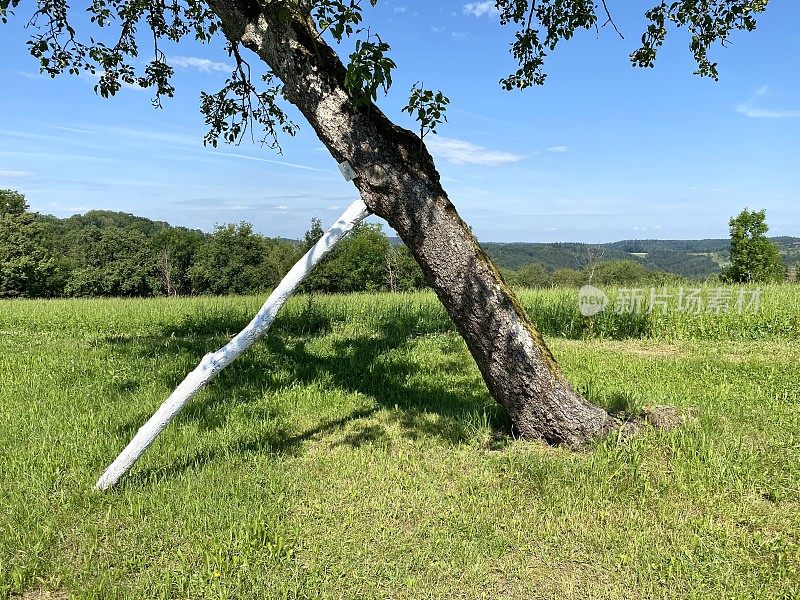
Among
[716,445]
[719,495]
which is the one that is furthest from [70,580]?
[716,445]

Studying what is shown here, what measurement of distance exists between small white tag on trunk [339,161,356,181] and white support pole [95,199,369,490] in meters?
0.42

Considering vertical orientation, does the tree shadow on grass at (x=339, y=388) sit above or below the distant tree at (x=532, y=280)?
below

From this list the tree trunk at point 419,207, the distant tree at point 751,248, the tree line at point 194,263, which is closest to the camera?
the tree trunk at point 419,207

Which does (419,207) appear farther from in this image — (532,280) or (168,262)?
(168,262)

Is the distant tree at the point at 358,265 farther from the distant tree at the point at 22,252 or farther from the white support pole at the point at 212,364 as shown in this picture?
the white support pole at the point at 212,364

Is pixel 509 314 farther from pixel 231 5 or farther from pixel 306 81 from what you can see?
pixel 231 5

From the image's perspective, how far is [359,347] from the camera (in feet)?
27.9

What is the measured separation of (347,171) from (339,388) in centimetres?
299

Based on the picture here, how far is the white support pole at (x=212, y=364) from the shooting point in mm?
3570

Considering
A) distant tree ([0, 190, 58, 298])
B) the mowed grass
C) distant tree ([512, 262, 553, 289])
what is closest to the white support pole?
the mowed grass

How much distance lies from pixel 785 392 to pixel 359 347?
5.73 m

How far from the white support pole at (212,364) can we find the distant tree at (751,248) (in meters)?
49.5

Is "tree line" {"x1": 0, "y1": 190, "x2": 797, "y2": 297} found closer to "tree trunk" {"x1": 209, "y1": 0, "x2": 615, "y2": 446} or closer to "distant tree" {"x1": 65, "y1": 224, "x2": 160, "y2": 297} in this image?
"distant tree" {"x1": 65, "y1": 224, "x2": 160, "y2": 297}

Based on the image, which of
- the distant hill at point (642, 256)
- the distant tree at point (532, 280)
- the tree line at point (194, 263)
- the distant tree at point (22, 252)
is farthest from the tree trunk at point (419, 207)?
the distant hill at point (642, 256)
